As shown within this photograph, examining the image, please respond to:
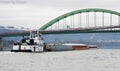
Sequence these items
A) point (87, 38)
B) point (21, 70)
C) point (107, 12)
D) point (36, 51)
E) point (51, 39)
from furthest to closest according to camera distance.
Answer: point (87, 38) < point (51, 39) < point (107, 12) < point (36, 51) < point (21, 70)

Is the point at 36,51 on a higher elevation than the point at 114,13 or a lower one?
lower

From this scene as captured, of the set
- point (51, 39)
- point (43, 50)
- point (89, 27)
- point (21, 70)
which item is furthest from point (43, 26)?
point (21, 70)

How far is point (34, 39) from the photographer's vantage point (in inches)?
4791

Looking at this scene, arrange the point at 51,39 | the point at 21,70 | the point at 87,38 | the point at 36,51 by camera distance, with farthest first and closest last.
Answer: the point at 87,38
the point at 51,39
the point at 36,51
the point at 21,70

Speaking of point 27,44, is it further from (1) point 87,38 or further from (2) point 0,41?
(1) point 87,38

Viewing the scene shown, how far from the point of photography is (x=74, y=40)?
195000 mm

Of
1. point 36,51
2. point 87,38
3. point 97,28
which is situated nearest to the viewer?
point 36,51

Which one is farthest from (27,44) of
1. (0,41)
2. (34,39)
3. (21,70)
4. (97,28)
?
(21,70)

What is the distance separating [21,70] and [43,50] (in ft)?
223

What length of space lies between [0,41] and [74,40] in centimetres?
3999

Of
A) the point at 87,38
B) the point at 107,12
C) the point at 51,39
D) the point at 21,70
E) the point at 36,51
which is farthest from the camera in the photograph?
the point at 87,38

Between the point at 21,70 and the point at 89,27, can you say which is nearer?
the point at 21,70

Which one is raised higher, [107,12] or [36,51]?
[107,12]

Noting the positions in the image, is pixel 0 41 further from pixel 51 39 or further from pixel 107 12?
pixel 107 12
